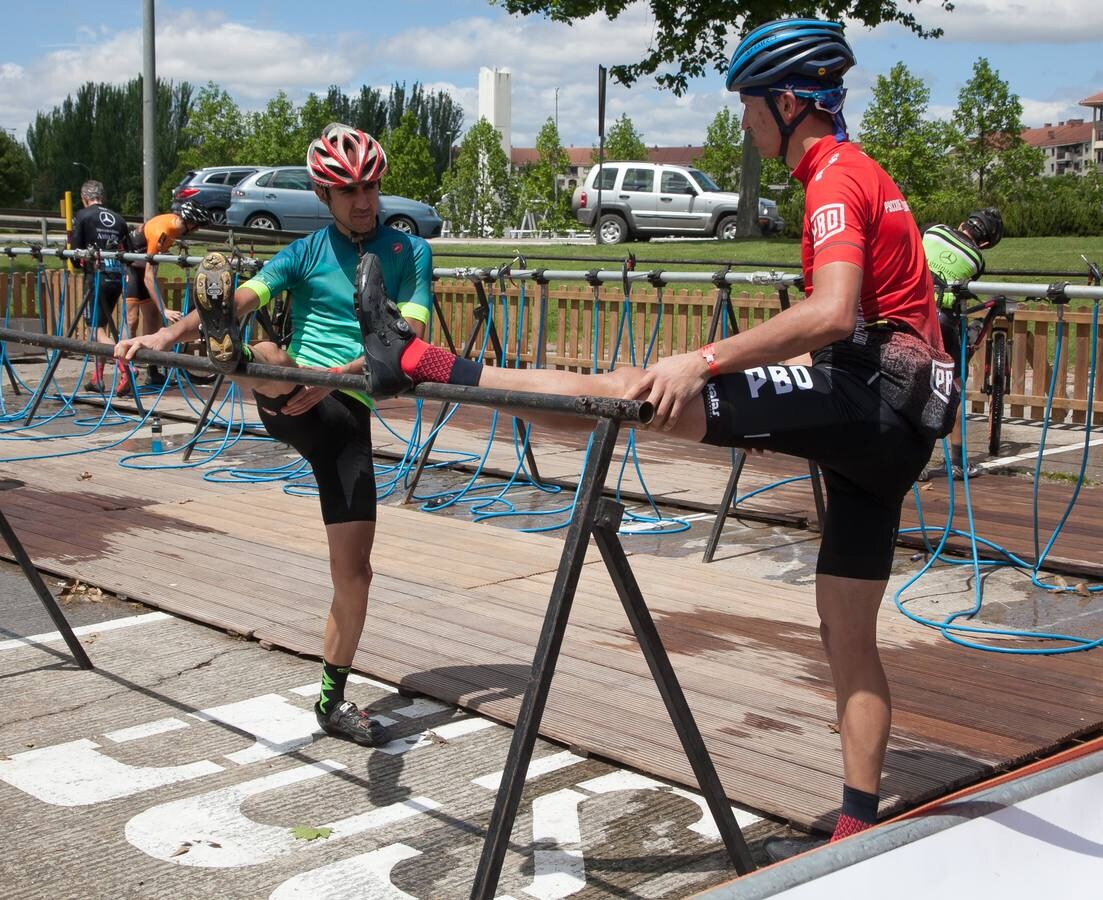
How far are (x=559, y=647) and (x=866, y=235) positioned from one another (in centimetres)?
127

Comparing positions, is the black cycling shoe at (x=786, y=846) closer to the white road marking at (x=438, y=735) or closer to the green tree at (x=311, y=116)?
the white road marking at (x=438, y=735)

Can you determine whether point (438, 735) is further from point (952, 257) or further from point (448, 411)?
point (952, 257)

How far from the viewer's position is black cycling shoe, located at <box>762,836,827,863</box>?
3570 mm

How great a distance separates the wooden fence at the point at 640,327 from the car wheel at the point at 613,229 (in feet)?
40.1

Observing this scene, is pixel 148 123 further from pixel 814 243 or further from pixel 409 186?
pixel 409 186

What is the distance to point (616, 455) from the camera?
10.7 meters

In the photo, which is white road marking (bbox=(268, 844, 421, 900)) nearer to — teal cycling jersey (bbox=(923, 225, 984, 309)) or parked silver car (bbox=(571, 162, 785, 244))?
teal cycling jersey (bbox=(923, 225, 984, 309))

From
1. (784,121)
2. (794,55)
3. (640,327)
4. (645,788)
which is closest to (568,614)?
(645,788)

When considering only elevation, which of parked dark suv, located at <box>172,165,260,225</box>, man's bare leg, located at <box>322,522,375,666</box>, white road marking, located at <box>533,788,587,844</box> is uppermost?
parked dark suv, located at <box>172,165,260,225</box>

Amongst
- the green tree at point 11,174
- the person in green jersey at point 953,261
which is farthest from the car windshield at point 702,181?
the green tree at point 11,174

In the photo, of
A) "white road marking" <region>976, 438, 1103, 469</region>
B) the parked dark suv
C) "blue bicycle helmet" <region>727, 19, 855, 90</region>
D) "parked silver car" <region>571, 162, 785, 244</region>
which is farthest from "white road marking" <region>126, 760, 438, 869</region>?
"parked silver car" <region>571, 162, 785, 244</region>

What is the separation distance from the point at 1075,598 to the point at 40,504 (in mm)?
6396

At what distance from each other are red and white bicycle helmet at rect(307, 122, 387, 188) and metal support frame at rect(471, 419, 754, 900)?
1.87 metres

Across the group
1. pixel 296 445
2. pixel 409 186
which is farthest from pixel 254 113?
pixel 296 445
